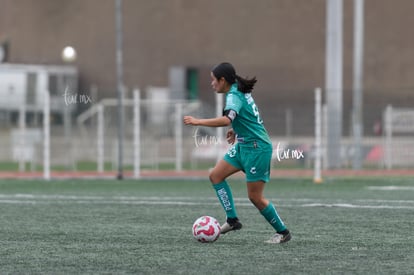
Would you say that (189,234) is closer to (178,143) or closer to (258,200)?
(258,200)

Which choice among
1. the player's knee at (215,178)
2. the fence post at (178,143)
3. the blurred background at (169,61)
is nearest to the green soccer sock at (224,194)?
the player's knee at (215,178)

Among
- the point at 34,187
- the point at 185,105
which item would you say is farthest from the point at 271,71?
the point at 34,187

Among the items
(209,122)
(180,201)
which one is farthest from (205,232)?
(180,201)

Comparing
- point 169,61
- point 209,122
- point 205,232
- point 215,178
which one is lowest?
point 205,232

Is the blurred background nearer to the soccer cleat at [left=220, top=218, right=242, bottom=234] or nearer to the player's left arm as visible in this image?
the soccer cleat at [left=220, top=218, right=242, bottom=234]

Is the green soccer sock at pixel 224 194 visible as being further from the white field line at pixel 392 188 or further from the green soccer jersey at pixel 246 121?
the white field line at pixel 392 188

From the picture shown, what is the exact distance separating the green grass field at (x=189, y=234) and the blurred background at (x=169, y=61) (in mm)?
14415

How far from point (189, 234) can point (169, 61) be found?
32488 millimetres

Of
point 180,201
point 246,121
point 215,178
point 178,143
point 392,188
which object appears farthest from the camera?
point 178,143

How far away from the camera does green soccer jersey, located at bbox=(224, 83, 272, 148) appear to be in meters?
10.0

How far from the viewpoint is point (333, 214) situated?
13.3 metres

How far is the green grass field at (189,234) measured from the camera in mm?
8570

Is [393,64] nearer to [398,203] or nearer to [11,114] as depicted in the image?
[11,114]

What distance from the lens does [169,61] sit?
43188 mm
